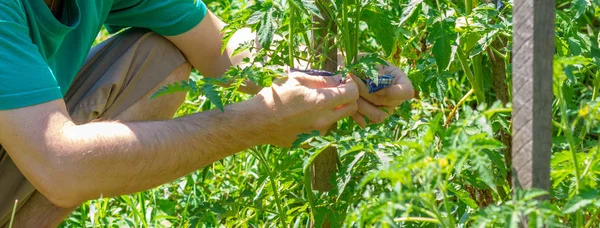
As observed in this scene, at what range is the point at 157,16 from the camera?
2438 mm

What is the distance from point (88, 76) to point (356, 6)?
87 centimetres

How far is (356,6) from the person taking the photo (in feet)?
6.08

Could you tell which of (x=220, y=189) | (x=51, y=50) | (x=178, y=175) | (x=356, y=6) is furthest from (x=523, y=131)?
(x=220, y=189)

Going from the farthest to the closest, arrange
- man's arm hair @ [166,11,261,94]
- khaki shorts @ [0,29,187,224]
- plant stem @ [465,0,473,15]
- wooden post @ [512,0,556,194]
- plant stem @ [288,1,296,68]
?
man's arm hair @ [166,11,261,94]
khaki shorts @ [0,29,187,224]
plant stem @ [465,0,473,15]
plant stem @ [288,1,296,68]
wooden post @ [512,0,556,194]

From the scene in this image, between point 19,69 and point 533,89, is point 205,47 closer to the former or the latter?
point 19,69

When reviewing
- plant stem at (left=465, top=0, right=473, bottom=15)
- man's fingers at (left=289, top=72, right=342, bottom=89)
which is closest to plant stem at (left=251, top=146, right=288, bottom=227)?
man's fingers at (left=289, top=72, right=342, bottom=89)

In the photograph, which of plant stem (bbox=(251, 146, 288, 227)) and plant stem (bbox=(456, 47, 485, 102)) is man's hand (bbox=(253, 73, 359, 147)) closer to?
plant stem (bbox=(251, 146, 288, 227))

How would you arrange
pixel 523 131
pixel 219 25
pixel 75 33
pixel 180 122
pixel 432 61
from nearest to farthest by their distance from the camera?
pixel 523 131 → pixel 180 122 → pixel 432 61 → pixel 75 33 → pixel 219 25

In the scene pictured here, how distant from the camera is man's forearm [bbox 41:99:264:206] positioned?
6.11 ft

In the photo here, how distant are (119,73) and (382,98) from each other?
2.46 ft

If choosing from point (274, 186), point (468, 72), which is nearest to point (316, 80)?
point (274, 186)

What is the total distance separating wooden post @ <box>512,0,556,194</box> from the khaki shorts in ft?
3.99

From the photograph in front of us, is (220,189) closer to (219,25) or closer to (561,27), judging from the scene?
(219,25)

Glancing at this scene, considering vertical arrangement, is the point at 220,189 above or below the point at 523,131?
below
